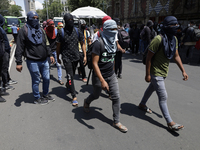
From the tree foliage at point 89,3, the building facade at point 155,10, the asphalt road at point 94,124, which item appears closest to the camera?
the asphalt road at point 94,124

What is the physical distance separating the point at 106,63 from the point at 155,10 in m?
18.9

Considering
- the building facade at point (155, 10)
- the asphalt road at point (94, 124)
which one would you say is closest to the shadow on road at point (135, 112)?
the asphalt road at point (94, 124)

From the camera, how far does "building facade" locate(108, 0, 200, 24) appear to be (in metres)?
14.7

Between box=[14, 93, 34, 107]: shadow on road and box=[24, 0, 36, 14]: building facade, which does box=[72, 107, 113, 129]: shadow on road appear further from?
box=[24, 0, 36, 14]: building facade

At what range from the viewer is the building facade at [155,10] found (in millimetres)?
14741

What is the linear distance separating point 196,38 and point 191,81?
3.13 meters

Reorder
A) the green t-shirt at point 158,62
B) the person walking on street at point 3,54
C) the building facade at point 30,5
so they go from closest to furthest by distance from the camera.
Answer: the green t-shirt at point 158,62, the person walking on street at point 3,54, the building facade at point 30,5

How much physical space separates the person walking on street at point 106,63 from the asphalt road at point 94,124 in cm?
34

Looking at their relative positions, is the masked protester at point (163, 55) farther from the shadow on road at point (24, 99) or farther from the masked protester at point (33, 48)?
the shadow on road at point (24, 99)

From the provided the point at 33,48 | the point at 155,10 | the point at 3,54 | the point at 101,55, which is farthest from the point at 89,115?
the point at 155,10

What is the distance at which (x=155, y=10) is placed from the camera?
19.4 m

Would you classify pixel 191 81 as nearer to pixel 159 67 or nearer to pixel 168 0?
pixel 159 67

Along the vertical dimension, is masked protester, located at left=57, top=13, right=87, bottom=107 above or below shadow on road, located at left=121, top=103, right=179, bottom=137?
above

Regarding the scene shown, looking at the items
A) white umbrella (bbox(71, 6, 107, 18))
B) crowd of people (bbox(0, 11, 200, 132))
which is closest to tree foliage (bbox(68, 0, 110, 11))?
white umbrella (bbox(71, 6, 107, 18))
